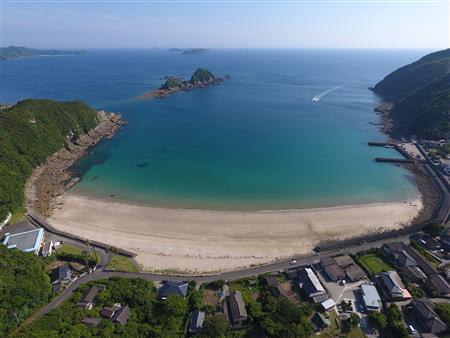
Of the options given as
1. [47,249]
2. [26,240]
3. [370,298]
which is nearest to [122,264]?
[47,249]

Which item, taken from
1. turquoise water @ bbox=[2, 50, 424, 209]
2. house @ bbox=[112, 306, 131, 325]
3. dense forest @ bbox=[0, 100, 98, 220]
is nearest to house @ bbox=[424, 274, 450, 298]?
turquoise water @ bbox=[2, 50, 424, 209]

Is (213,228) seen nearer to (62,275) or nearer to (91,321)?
(62,275)

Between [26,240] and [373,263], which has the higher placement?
[373,263]

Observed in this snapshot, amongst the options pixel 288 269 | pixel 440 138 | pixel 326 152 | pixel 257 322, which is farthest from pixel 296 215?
pixel 440 138

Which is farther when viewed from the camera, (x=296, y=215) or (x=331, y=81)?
(x=331, y=81)

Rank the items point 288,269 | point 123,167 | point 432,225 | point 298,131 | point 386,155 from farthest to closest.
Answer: point 298,131 → point 386,155 → point 123,167 → point 432,225 → point 288,269

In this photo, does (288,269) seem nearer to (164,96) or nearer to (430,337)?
(430,337)

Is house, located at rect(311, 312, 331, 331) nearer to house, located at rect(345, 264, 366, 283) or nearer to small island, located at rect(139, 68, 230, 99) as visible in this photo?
house, located at rect(345, 264, 366, 283)
